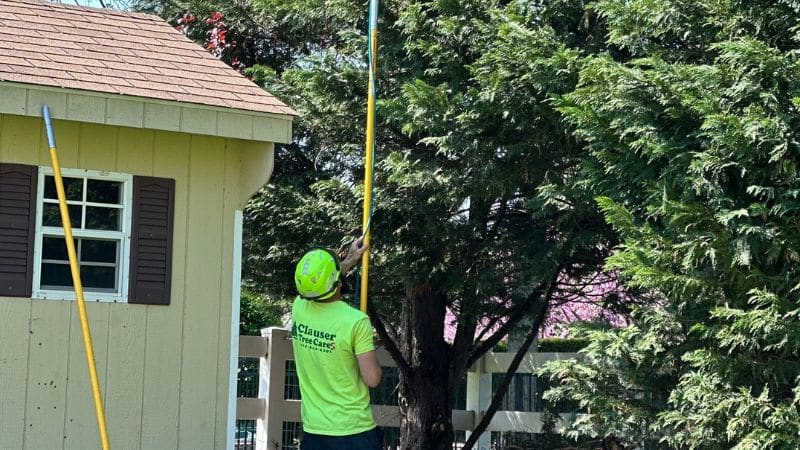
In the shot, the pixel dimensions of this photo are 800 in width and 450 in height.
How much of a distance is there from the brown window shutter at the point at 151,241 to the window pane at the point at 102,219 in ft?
0.49

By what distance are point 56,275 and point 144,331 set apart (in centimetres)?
69

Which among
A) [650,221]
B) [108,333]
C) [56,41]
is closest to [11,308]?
[108,333]

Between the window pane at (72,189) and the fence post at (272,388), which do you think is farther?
the fence post at (272,388)

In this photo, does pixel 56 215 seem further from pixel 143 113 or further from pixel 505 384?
pixel 505 384

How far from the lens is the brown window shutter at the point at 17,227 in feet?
23.4

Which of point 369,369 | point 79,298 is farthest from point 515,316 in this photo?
point 369,369

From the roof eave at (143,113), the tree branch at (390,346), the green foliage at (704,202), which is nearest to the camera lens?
the green foliage at (704,202)

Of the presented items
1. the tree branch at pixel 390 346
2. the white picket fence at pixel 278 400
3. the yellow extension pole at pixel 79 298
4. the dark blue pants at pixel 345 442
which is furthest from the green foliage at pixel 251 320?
the dark blue pants at pixel 345 442

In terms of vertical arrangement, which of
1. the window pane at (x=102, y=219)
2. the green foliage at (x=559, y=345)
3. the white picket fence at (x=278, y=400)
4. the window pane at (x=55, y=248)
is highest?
the window pane at (x=102, y=219)

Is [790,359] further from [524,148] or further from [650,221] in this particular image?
[524,148]

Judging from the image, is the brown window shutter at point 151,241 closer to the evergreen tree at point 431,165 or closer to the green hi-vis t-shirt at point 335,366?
the green hi-vis t-shirt at point 335,366

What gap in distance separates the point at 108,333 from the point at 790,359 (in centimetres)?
452

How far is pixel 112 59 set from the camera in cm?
794

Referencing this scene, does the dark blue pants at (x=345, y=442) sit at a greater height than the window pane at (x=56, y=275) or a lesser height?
lesser
